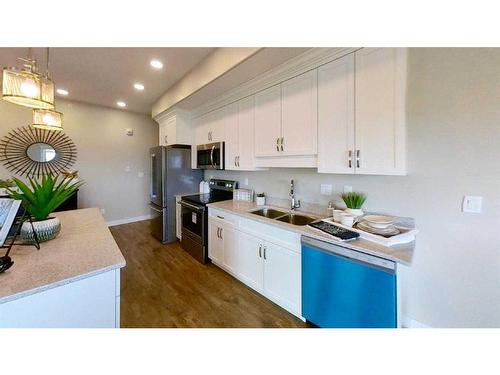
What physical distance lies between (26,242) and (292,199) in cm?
210

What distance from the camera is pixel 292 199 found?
2250mm

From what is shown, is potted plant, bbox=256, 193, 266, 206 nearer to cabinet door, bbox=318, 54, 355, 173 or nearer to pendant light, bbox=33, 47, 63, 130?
cabinet door, bbox=318, 54, 355, 173

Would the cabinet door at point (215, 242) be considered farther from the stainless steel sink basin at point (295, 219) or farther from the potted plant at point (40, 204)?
the potted plant at point (40, 204)

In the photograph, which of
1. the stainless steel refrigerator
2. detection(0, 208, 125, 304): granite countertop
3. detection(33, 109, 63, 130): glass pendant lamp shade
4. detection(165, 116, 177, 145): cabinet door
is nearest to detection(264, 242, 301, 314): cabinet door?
detection(0, 208, 125, 304): granite countertop

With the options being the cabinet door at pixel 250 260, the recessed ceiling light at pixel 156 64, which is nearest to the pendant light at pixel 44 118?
the recessed ceiling light at pixel 156 64

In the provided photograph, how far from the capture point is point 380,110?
1465mm

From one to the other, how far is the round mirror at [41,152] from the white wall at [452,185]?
538cm

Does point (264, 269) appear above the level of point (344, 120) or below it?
below

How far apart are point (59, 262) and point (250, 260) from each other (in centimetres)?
152

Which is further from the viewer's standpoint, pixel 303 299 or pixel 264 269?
pixel 264 269

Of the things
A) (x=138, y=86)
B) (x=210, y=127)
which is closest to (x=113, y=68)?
(x=138, y=86)

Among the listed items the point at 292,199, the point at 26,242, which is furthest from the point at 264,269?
the point at 26,242
